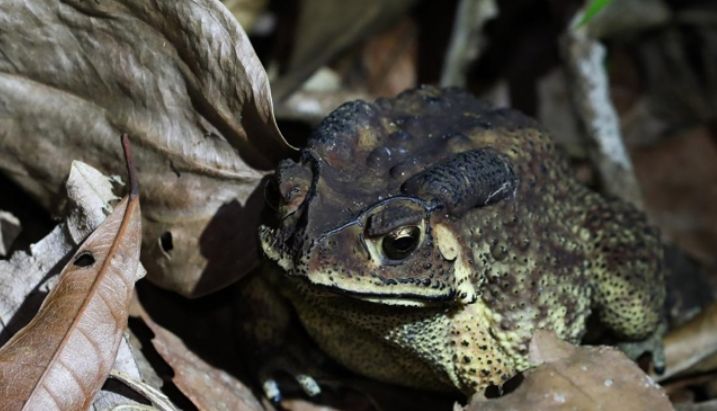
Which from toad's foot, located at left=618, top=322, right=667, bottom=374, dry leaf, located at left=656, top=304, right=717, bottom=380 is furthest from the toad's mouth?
dry leaf, located at left=656, top=304, right=717, bottom=380

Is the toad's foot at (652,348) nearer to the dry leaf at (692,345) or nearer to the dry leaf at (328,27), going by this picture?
the dry leaf at (692,345)

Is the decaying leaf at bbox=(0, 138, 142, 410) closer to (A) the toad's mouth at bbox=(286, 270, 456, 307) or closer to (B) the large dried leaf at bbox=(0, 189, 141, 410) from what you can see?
(B) the large dried leaf at bbox=(0, 189, 141, 410)

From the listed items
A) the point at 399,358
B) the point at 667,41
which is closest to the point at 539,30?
the point at 667,41

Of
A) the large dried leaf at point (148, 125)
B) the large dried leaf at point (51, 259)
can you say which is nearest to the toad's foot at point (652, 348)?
the large dried leaf at point (148, 125)

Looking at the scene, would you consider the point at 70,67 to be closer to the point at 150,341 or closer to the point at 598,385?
the point at 150,341

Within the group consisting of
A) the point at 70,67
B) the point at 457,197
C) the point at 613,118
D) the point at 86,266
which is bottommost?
the point at 86,266

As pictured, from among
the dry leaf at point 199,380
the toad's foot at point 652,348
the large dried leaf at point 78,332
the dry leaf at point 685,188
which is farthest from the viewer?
the dry leaf at point 685,188

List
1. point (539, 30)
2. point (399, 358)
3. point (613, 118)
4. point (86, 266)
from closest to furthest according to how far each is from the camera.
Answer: point (86, 266) → point (399, 358) → point (613, 118) → point (539, 30)
